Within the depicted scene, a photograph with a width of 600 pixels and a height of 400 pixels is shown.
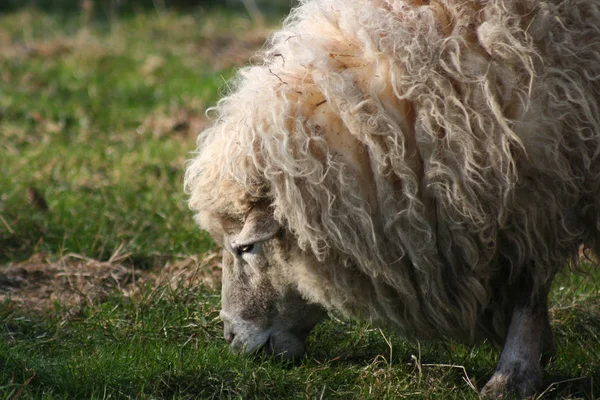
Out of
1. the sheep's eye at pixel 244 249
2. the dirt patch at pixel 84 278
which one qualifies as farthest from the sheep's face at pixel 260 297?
the dirt patch at pixel 84 278

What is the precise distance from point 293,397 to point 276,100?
1068 millimetres

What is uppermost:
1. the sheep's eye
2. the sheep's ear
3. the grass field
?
the sheep's ear

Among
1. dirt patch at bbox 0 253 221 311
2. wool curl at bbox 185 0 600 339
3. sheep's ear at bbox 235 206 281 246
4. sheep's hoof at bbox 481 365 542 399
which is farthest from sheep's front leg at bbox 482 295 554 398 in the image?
dirt patch at bbox 0 253 221 311

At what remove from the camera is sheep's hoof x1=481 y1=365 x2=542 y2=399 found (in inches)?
135

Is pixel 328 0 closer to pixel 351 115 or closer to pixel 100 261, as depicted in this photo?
pixel 351 115

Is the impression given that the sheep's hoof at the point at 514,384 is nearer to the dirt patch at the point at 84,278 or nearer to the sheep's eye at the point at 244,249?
the sheep's eye at the point at 244,249

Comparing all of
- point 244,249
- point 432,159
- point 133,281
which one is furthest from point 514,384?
point 133,281

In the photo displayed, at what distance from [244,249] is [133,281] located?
1.15 metres

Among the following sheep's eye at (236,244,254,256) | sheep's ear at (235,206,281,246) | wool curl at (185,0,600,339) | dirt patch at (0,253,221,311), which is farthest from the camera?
dirt patch at (0,253,221,311)

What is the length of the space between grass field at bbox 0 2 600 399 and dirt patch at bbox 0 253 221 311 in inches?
0.4

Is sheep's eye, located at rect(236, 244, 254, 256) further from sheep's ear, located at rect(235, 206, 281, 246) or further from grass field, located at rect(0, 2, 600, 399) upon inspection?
grass field, located at rect(0, 2, 600, 399)

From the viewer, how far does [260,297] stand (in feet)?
12.3

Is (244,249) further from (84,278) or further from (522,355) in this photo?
(84,278)

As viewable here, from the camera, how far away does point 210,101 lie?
7.80 meters
